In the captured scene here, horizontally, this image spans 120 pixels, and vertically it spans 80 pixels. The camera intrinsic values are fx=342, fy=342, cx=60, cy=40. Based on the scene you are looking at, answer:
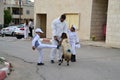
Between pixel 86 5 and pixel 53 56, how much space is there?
11.6 m

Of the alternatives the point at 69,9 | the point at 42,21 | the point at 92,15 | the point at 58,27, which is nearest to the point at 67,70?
the point at 58,27

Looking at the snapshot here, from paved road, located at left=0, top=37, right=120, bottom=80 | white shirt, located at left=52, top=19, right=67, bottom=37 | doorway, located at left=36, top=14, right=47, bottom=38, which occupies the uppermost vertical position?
doorway, located at left=36, top=14, right=47, bottom=38

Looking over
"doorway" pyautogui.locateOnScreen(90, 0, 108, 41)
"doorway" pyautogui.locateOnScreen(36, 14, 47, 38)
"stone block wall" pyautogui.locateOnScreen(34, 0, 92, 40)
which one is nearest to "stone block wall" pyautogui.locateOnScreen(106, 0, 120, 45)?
"doorway" pyautogui.locateOnScreen(90, 0, 108, 41)

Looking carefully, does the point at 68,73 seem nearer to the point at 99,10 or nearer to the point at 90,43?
the point at 90,43

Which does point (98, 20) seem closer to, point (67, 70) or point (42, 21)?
point (42, 21)

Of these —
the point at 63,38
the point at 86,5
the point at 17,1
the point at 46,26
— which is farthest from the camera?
the point at 17,1

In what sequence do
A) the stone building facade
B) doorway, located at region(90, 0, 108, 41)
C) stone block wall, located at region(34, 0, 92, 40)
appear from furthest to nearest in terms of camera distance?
stone block wall, located at region(34, 0, 92, 40)
doorway, located at region(90, 0, 108, 41)
the stone building facade

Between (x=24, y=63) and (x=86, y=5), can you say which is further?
(x=86, y=5)

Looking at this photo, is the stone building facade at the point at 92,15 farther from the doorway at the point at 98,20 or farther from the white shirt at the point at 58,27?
the white shirt at the point at 58,27

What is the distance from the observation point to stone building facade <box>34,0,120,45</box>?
2152 cm

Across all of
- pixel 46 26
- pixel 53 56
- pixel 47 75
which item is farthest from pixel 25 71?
pixel 46 26

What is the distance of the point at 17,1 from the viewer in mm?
94062

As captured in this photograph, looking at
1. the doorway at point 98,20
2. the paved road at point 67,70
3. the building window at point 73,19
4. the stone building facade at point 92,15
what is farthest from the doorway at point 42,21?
the paved road at point 67,70

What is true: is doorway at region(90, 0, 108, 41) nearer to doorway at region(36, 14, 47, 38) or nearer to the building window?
the building window
